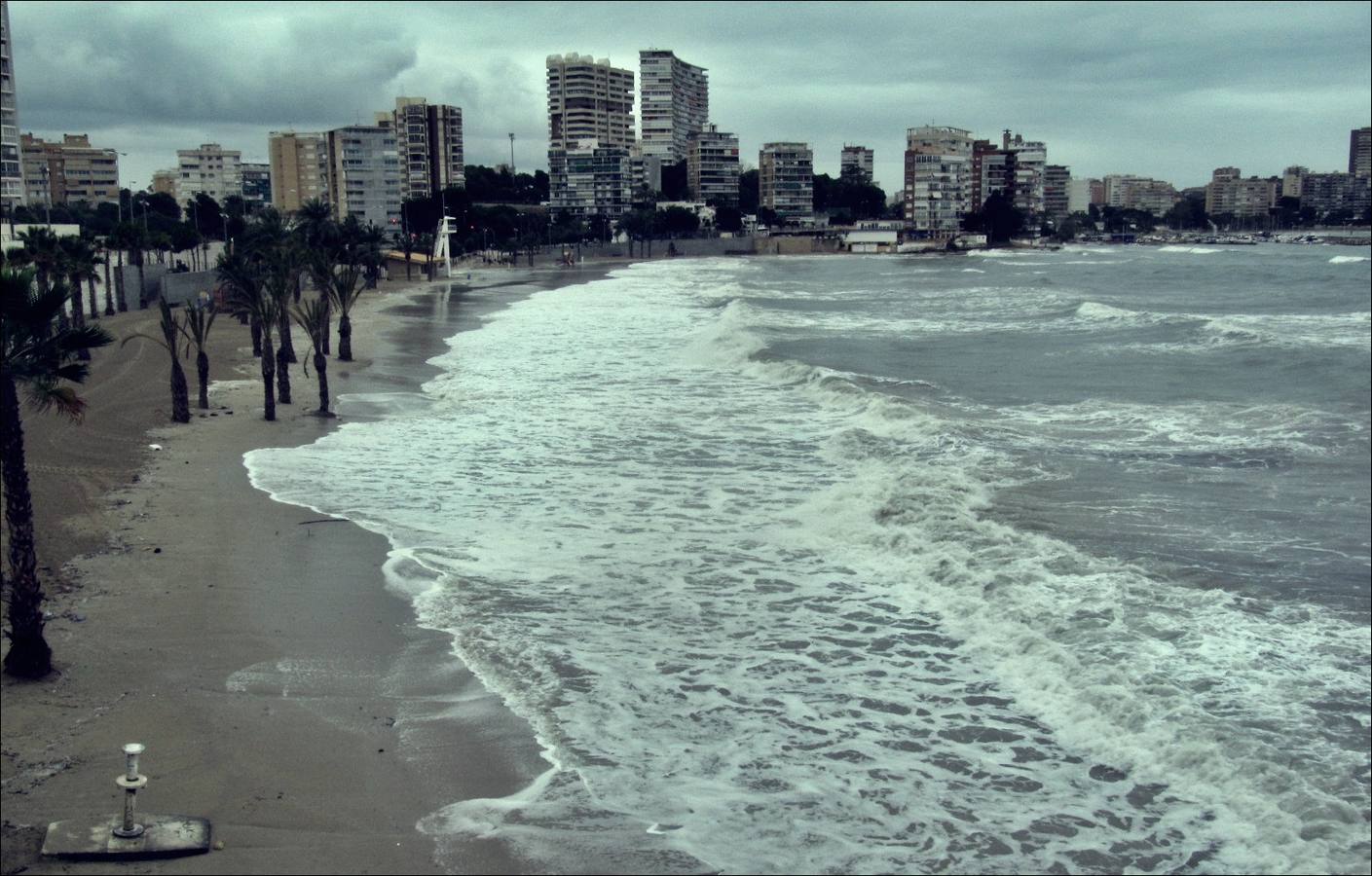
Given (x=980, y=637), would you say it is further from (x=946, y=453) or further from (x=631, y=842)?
(x=946, y=453)

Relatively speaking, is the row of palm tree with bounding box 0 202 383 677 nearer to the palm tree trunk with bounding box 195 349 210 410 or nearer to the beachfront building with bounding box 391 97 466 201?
the palm tree trunk with bounding box 195 349 210 410

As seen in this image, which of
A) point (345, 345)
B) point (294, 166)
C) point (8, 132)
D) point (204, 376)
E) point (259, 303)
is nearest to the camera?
point (259, 303)

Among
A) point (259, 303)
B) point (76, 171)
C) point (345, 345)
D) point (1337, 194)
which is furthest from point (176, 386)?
point (1337, 194)

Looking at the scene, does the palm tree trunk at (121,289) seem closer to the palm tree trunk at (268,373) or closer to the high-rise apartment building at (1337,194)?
the palm tree trunk at (268,373)

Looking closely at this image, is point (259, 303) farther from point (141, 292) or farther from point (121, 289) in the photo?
point (141, 292)

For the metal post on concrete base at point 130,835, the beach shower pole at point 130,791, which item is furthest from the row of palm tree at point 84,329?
the beach shower pole at point 130,791

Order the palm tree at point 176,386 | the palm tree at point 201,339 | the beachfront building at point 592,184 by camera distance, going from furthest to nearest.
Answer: the beachfront building at point 592,184 < the palm tree at point 201,339 < the palm tree at point 176,386
